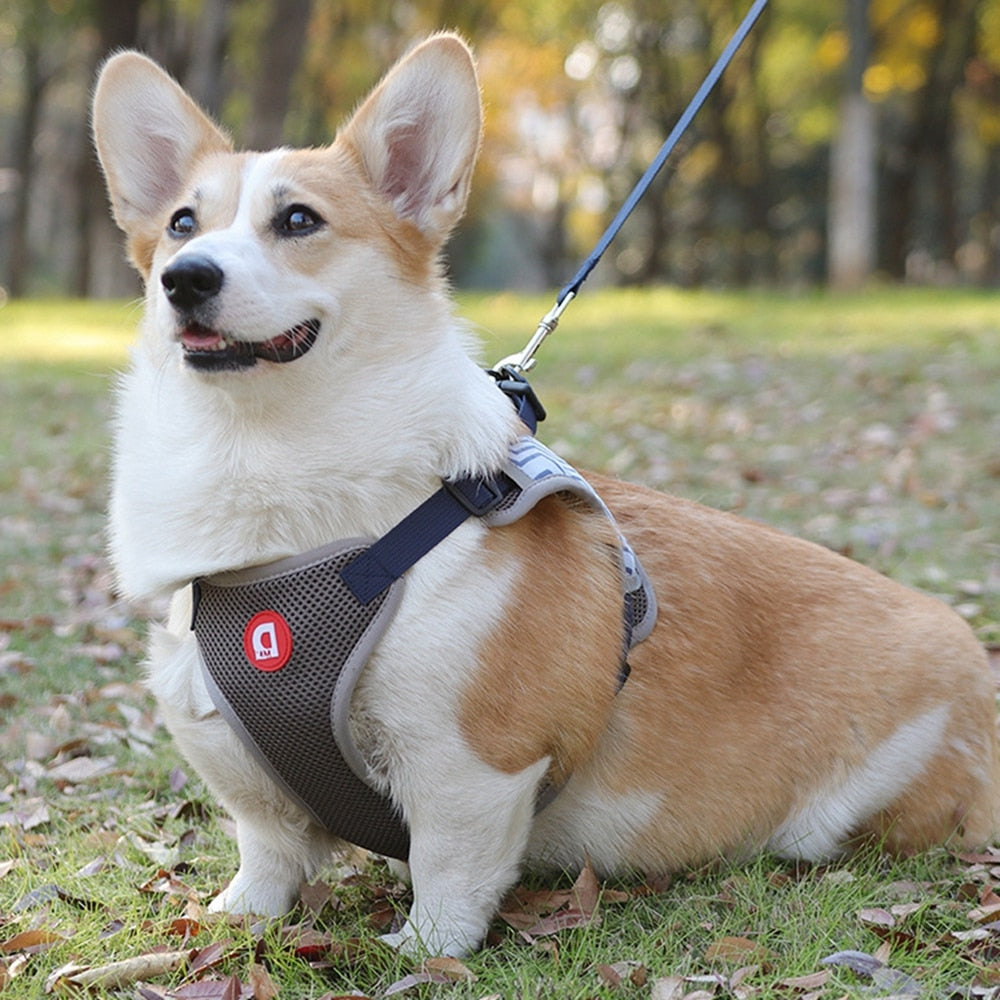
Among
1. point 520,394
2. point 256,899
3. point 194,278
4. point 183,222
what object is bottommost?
point 256,899

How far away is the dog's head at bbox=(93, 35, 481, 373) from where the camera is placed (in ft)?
7.88

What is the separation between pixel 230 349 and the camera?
2424mm

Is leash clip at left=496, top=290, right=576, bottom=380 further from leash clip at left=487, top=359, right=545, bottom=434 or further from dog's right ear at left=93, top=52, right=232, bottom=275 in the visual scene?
dog's right ear at left=93, top=52, right=232, bottom=275

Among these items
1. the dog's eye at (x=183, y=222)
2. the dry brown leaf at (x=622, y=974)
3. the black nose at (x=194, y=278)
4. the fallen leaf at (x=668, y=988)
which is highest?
the dog's eye at (x=183, y=222)

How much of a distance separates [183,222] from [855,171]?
14.6 m

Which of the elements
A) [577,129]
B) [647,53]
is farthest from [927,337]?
[577,129]

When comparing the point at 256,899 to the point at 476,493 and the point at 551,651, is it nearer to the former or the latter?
the point at 551,651

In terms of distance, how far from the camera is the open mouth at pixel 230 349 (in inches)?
95.3

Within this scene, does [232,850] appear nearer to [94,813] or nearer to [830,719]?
[94,813]

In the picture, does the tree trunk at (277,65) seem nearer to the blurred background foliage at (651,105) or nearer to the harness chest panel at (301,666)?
the blurred background foliage at (651,105)

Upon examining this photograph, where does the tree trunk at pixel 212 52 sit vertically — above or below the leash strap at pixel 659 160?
above

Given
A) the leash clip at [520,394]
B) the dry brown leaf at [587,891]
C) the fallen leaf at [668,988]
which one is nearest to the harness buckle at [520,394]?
the leash clip at [520,394]

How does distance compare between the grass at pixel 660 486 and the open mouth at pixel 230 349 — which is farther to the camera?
the grass at pixel 660 486

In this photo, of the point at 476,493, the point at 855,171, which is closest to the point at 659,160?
the point at 476,493
